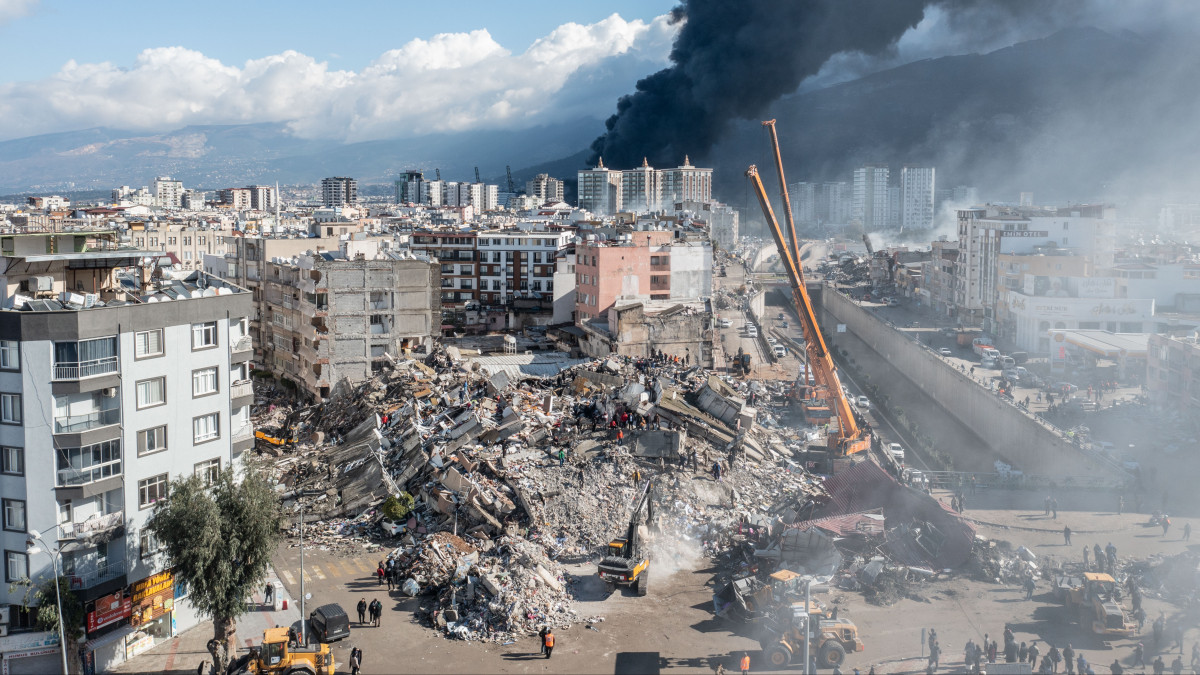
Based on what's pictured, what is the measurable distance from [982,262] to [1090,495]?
38.2 m

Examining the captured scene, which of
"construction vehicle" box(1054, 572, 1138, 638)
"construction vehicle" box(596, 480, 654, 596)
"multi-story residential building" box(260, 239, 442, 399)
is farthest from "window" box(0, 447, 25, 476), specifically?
"multi-story residential building" box(260, 239, 442, 399)

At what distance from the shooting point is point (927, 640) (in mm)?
18516

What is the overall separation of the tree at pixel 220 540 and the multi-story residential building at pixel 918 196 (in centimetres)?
15841

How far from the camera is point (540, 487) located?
24156mm

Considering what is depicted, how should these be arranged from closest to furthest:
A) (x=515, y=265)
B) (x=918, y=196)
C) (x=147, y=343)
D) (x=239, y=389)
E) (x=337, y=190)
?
(x=147, y=343) < (x=239, y=389) < (x=515, y=265) < (x=918, y=196) < (x=337, y=190)

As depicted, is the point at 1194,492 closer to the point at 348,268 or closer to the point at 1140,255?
the point at 348,268

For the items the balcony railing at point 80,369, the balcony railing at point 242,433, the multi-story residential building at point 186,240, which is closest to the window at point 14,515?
the balcony railing at point 80,369

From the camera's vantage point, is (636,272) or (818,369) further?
(636,272)

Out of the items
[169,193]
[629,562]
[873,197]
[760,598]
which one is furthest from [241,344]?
[873,197]

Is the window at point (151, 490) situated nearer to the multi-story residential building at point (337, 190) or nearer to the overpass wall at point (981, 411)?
the overpass wall at point (981, 411)

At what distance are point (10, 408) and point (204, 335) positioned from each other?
3580 mm

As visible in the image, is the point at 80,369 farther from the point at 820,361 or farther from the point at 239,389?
the point at 820,361

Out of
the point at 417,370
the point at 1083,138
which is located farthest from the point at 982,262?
the point at 1083,138

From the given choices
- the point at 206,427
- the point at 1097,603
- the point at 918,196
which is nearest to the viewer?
the point at 206,427
